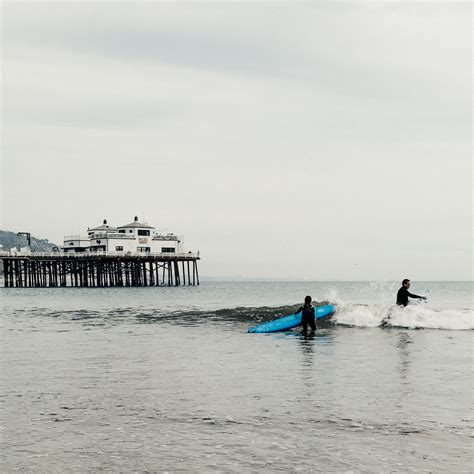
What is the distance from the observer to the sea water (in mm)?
9297

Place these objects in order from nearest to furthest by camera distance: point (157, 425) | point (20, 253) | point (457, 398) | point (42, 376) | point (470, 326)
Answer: point (157, 425) → point (457, 398) → point (42, 376) → point (470, 326) → point (20, 253)

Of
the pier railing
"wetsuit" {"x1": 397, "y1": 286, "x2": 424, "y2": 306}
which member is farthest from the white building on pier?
"wetsuit" {"x1": 397, "y1": 286, "x2": 424, "y2": 306}

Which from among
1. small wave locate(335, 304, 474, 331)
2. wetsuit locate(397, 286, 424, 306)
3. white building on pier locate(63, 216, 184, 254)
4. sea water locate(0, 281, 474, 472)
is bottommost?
small wave locate(335, 304, 474, 331)

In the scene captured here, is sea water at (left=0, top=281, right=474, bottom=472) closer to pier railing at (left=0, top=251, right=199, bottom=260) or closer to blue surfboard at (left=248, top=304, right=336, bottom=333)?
blue surfboard at (left=248, top=304, right=336, bottom=333)

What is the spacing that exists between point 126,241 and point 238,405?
9323 centimetres

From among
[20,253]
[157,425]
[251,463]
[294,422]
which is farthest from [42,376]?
[20,253]

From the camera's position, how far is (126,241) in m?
104

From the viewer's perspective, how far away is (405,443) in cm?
994

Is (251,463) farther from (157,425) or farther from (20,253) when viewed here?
(20,253)

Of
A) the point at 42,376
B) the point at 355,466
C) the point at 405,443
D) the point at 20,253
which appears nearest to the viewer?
the point at 355,466

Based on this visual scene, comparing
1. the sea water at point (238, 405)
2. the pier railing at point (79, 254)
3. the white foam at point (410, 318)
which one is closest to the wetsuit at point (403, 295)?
the white foam at point (410, 318)

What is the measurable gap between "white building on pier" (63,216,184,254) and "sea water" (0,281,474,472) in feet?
260

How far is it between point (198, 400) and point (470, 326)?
2127 centimetres

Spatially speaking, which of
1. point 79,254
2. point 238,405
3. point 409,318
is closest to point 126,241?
point 79,254
